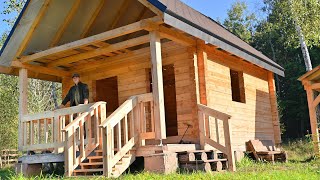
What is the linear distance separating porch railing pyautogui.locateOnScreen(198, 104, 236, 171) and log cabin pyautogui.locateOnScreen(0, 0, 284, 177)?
0.08 ft

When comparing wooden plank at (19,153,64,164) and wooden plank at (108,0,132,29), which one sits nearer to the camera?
wooden plank at (19,153,64,164)

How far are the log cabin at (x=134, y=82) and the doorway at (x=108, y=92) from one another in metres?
0.04

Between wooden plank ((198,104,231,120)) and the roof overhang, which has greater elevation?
the roof overhang

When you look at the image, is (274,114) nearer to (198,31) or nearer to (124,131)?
(198,31)

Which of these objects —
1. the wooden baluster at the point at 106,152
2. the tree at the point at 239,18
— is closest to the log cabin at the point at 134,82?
the wooden baluster at the point at 106,152

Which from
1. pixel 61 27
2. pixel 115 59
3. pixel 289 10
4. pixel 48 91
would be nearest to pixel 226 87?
pixel 115 59

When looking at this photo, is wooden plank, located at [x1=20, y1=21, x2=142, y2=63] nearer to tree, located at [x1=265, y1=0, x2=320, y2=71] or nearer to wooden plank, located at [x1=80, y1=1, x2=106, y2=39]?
wooden plank, located at [x1=80, y1=1, x2=106, y2=39]

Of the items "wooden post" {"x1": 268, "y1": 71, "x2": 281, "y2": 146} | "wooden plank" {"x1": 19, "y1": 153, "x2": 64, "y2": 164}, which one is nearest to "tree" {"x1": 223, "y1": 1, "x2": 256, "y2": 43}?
"wooden post" {"x1": 268, "y1": 71, "x2": 281, "y2": 146}

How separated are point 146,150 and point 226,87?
3952mm

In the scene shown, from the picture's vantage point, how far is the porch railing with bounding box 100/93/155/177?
6.66 meters

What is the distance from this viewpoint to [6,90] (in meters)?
26.6

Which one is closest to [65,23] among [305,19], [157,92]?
[157,92]

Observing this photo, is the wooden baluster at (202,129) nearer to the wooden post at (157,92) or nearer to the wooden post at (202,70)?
the wooden post at (202,70)

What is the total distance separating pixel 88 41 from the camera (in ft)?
27.9
